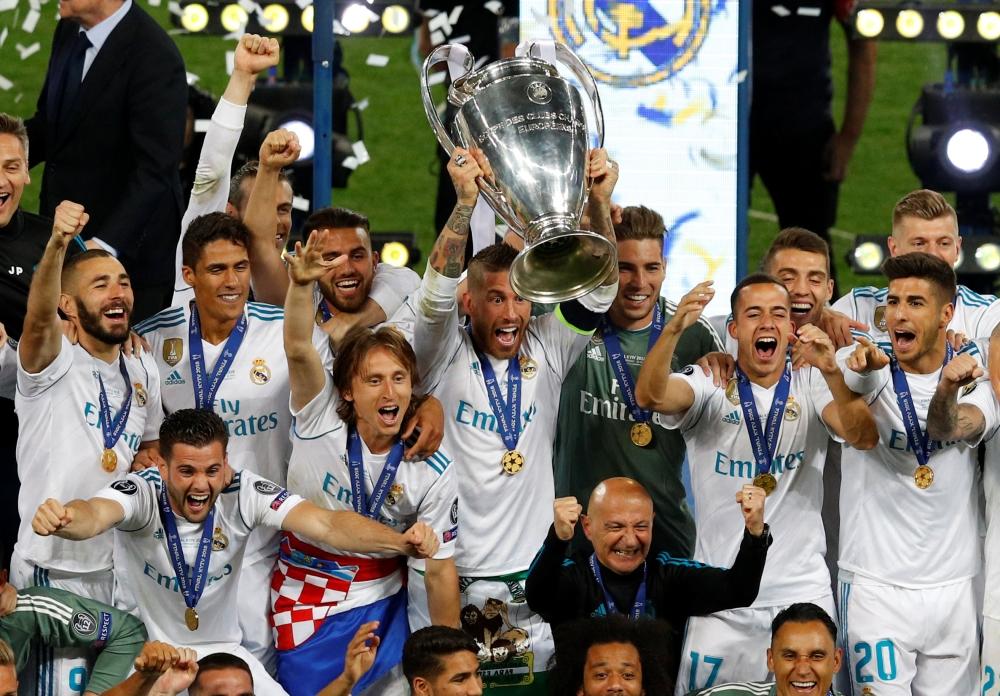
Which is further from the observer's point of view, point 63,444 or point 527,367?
point 527,367

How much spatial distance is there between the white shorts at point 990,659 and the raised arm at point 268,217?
2859 millimetres

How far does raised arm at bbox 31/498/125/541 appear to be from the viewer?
5695 millimetres

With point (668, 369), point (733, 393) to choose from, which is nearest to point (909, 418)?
point (733, 393)

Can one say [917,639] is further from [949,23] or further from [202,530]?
[949,23]

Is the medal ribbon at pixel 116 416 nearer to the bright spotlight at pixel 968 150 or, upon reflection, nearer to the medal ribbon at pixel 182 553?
the medal ribbon at pixel 182 553

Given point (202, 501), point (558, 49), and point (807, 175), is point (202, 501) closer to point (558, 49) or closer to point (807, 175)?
point (558, 49)

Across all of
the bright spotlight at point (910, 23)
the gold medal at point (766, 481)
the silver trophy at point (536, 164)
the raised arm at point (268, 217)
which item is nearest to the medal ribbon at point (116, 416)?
the raised arm at point (268, 217)

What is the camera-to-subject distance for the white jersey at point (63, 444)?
20.6 feet

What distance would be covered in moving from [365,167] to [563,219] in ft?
35.4

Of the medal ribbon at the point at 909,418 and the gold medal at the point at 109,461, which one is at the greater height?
the medal ribbon at the point at 909,418

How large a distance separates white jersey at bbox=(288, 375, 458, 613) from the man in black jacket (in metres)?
1.85

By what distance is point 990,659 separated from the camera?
259 inches

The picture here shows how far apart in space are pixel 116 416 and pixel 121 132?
198 cm

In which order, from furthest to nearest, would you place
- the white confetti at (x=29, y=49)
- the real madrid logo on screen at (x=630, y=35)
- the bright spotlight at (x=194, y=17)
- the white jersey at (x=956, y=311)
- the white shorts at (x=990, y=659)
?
the white confetti at (x=29, y=49) → the bright spotlight at (x=194, y=17) → the real madrid logo on screen at (x=630, y=35) → the white jersey at (x=956, y=311) → the white shorts at (x=990, y=659)
